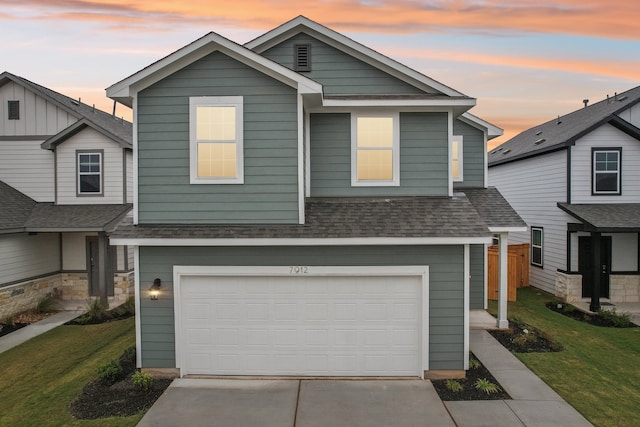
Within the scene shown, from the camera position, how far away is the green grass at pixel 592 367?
Answer: 19.9 feet

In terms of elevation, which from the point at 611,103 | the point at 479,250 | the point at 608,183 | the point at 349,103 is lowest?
the point at 479,250

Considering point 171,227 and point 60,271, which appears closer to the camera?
point 171,227

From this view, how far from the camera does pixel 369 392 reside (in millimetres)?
6605

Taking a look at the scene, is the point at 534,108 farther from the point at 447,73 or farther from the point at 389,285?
the point at 389,285

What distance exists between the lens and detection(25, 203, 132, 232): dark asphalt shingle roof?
12008mm

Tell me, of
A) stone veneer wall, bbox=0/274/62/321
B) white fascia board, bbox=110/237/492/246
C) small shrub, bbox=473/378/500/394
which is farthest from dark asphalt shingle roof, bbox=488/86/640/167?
stone veneer wall, bbox=0/274/62/321

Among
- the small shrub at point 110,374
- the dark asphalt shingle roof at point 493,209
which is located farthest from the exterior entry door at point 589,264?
the small shrub at point 110,374

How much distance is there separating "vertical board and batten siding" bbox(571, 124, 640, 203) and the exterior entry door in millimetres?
1501

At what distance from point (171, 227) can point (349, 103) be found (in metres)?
4.62

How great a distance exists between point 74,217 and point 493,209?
1391 centimetres

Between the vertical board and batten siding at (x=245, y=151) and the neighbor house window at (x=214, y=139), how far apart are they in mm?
138

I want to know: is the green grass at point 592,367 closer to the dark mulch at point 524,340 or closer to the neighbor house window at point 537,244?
the dark mulch at point 524,340

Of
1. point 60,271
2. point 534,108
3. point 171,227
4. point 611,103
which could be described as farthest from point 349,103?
point 534,108

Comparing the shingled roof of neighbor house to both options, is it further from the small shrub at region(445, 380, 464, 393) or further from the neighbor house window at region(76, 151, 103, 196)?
the neighbor house window at region(76, 151, 103, 196)
